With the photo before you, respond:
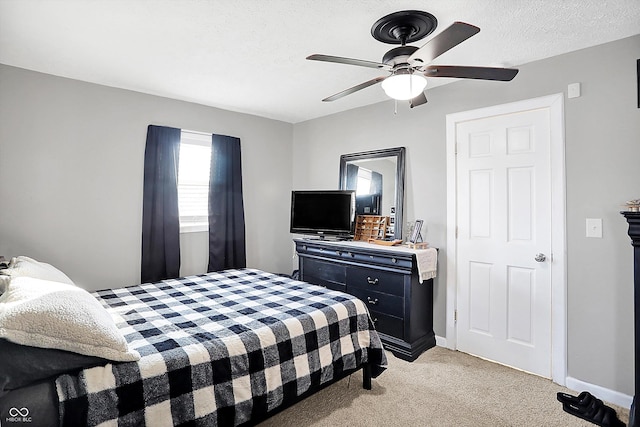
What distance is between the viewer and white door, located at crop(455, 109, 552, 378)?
266cm

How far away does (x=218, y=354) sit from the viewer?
1667 mm

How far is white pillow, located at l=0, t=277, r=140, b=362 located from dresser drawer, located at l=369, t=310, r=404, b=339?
2.20 metres

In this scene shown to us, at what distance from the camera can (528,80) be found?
270 centimetres

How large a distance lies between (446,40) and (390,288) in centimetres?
212

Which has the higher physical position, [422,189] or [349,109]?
[349,109]

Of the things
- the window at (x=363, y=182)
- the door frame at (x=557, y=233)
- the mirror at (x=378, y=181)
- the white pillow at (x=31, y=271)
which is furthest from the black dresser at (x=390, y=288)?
the white pillow at (x=31, y=271)

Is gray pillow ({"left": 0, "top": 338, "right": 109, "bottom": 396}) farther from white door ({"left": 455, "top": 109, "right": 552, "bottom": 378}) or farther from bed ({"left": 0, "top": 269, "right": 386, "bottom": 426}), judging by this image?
white door ({"left": 455, "top": 109, "right": 552, "bottom": 378})

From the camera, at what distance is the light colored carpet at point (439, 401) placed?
6.92ft

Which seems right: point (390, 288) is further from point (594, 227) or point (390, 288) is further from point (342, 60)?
point (342, 60)

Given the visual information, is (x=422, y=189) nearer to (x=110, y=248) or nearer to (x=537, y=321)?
(x=537, y=321)

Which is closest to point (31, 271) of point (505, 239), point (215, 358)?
point (215, 358)

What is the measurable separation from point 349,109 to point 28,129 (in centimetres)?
313

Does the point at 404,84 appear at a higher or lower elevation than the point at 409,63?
lower

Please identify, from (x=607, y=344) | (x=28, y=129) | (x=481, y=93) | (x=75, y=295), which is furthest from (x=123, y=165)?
(x=607, y=344)
